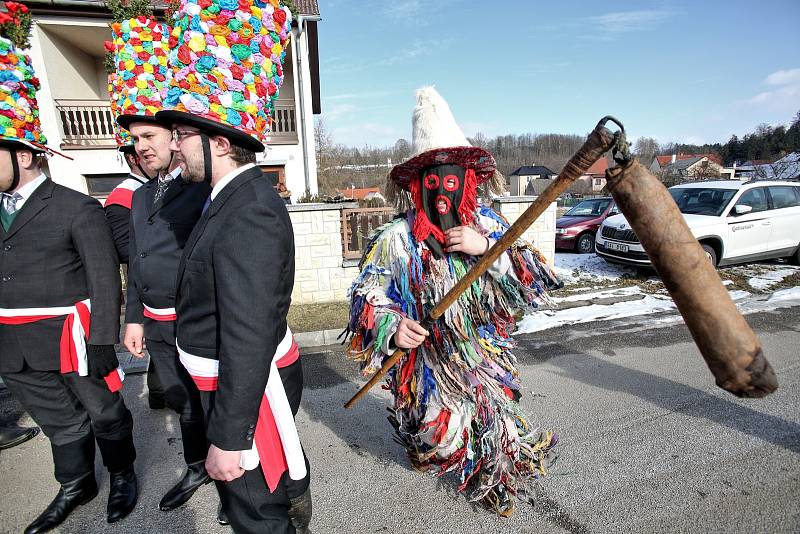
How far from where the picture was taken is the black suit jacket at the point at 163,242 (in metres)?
2.11

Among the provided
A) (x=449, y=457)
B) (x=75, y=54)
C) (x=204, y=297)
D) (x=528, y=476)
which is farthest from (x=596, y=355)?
(x=75, y=54)

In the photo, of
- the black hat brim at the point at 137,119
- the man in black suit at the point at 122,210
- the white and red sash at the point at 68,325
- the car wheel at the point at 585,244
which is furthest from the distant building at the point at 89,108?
the white and red sash at the point at 68,325

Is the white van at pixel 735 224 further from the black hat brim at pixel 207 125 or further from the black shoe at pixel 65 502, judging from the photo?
the black shoe at pixel 65 502

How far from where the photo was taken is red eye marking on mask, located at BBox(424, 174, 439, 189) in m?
Result: 2.06

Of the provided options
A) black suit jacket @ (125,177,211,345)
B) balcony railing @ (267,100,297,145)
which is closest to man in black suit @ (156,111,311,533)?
black suit jacket @ (125,177,211,345)

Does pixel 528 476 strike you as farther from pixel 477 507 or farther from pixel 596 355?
pixel 596 355

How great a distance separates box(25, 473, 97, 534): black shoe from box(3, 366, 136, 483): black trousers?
0.17ft

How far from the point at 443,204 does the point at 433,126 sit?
393mm

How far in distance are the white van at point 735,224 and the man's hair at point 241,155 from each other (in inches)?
298

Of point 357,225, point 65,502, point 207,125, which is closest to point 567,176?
point 207,125

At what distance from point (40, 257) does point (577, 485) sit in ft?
10.7

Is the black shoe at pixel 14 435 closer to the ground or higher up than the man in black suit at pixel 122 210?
closer to the ground

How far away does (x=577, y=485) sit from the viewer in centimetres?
247

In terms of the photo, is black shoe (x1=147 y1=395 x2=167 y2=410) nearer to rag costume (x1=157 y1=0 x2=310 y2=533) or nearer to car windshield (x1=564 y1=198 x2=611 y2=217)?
rag costume (x1=157 y1=0 x2=310 y2=533)
